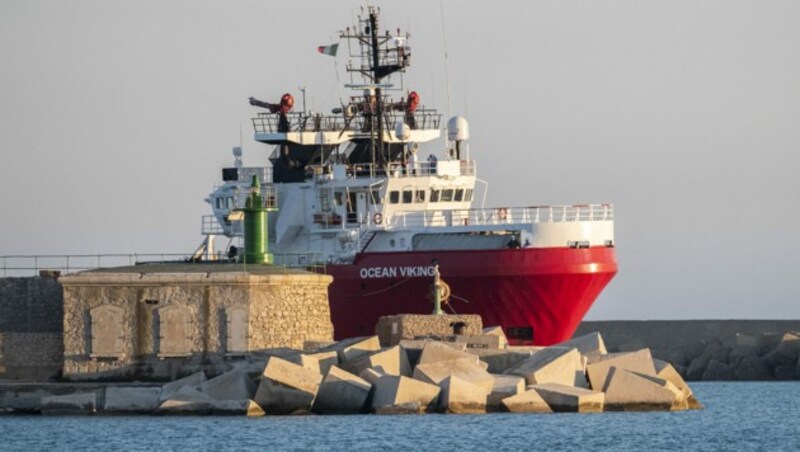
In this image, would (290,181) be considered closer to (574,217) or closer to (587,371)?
(574,217)

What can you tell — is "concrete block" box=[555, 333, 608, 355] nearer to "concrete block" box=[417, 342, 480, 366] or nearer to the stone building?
"concrete block" box=[417, 342, 480, 366]

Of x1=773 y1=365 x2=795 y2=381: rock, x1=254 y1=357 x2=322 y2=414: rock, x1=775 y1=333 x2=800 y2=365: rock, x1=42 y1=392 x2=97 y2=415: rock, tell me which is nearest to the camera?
x1=254 y1=357 x2=322 y2=414: rock

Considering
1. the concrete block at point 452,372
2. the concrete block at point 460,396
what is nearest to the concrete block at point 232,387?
the concrete block at point 452,372

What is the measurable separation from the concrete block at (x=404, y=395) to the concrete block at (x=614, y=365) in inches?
129

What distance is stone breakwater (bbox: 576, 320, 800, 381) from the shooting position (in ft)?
226

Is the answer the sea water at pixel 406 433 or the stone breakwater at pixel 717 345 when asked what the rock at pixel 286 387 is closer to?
the sea water at pixel 406 433

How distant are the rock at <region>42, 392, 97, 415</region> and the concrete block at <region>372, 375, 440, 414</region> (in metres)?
5.25

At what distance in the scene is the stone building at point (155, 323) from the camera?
4822 centimetres

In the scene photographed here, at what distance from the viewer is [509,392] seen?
4647cm

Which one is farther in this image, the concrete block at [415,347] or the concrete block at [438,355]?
the concrete block at [415,347]

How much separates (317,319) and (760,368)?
2195 cm

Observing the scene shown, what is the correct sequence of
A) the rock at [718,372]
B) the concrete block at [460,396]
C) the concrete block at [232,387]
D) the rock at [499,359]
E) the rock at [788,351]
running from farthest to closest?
the rock at [718,372], the rock at [788,351], the rock at [499,359], the concrete block at [232,387], the concrete block at [460,396]

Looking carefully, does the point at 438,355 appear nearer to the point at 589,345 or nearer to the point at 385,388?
the point at 385,388

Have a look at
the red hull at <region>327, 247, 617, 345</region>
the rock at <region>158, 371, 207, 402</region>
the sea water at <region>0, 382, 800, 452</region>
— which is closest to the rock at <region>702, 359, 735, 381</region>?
the red hull at <region>327, 247, 617, 345</region>
